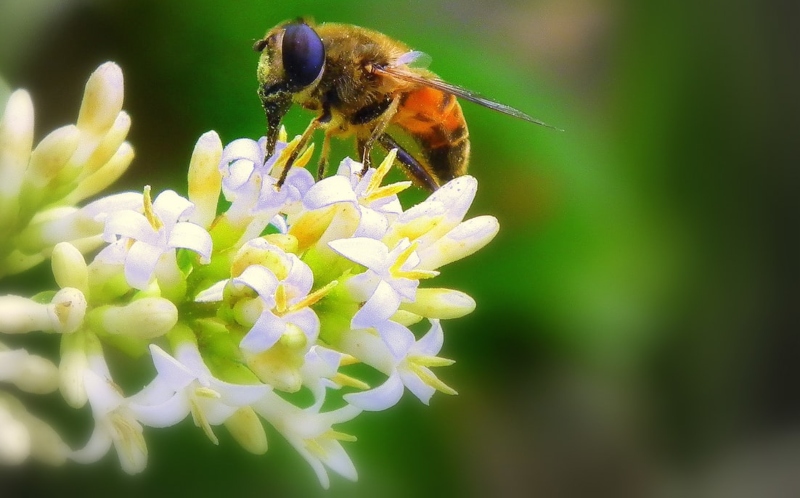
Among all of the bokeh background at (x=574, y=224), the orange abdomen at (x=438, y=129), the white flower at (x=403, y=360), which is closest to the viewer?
the white flower at (x=403, y=360)

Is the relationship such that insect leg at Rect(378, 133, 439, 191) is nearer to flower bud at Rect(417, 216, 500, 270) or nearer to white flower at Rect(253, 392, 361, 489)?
flower bud at Rect(417, 216, 500, 270)

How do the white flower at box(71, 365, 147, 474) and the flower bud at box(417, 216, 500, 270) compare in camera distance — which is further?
the flower bud at box(417, 216, 500, 270)

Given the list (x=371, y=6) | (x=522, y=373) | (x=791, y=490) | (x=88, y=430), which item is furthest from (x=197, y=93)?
(x=791, y=490)

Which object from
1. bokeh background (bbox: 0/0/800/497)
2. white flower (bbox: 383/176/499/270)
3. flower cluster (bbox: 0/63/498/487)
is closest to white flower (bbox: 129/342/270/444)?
flower cluster (bbox: 0/63/498/487)

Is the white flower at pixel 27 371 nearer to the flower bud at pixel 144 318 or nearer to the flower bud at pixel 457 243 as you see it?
the flower bud at pixel 144 318

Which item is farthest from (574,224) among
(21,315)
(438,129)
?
(21,315)

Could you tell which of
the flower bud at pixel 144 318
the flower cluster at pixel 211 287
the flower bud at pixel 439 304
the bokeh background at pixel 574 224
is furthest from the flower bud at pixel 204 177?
the bokeh background at pixel 574 224
